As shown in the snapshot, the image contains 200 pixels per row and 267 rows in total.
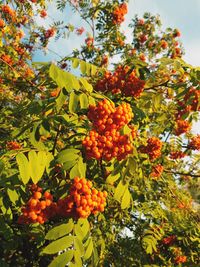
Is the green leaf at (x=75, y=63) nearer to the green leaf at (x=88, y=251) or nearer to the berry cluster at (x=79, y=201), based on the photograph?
the berry cluster at (x=79, y=201)

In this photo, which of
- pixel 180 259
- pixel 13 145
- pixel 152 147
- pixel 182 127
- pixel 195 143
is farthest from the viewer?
pixel 195 143

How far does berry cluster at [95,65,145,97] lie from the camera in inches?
154

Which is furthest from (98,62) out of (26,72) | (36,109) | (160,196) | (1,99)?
(36,109)

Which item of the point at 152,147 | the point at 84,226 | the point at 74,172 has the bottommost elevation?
the point at 84,226

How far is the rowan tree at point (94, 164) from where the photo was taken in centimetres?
233

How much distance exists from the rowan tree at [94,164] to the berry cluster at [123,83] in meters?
0.01

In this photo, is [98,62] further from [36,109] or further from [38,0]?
[36,109]

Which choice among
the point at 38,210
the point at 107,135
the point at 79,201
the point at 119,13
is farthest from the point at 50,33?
the point at 79,201

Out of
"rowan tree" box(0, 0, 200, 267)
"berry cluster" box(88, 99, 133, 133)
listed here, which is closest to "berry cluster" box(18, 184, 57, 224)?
"rowan tree" box(0, 0, 200, 267)

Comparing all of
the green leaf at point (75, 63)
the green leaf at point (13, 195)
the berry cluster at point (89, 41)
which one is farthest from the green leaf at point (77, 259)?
the berry cluster at point (89, 41)

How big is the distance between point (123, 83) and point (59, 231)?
236 centimetres

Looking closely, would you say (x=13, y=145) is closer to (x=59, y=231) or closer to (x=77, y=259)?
(x=59, y=231)

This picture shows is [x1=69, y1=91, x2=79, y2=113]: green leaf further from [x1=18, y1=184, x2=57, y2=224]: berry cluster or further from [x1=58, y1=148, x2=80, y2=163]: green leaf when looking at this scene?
[x1=18, y1=184, x2=57, y2=224]: berry cluster

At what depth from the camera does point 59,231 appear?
211cm
